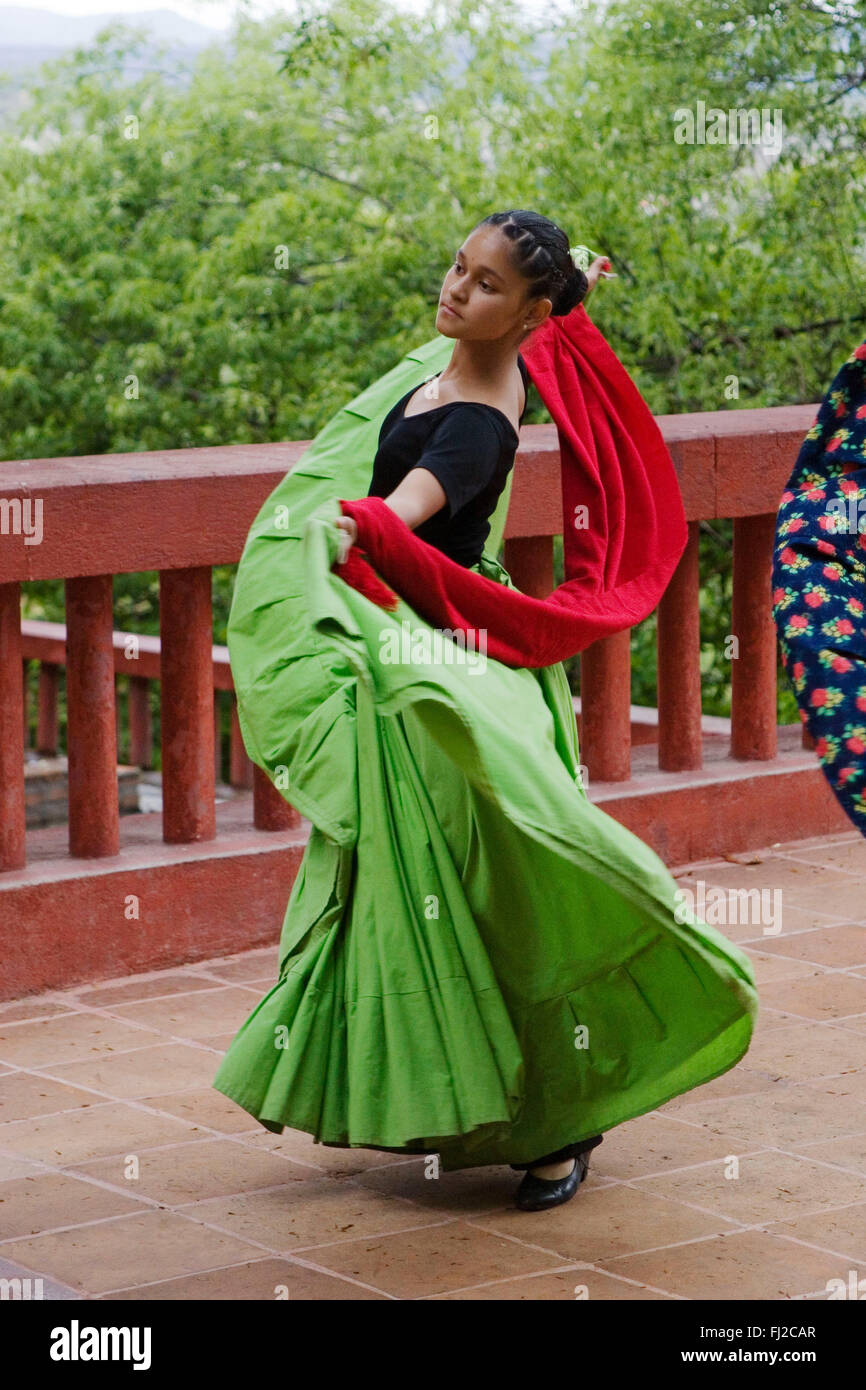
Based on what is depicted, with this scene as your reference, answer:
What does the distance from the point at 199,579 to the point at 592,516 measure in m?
1.62

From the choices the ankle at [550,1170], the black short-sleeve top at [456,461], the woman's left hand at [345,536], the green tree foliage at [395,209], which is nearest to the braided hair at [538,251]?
the black short-sleeve top at [456,461]

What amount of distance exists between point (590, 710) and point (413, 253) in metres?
7.72

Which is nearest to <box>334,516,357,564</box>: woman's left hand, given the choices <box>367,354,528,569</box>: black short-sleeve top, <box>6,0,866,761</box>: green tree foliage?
<box>367,354,528,569</box>: black short-sleeve top

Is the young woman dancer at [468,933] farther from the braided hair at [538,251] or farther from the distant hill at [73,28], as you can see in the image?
→ the distant hill at [73,28]

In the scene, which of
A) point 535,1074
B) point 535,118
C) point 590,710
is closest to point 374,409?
point 535,1074

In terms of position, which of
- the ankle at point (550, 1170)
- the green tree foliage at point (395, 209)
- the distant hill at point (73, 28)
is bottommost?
the ankle at point (550, 1170)

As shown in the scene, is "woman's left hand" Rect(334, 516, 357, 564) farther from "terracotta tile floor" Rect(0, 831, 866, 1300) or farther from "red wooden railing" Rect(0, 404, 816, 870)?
"red wooden railing" Rect(0, 404, 816, 870)

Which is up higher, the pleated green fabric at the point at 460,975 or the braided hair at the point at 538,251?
the braided hair at the point at 538,251

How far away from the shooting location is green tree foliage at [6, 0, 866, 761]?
35.3 feet

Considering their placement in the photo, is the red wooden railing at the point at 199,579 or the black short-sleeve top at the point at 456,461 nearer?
the black short-sleeve top at the point at 456,461

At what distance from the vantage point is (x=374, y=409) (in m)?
4.07

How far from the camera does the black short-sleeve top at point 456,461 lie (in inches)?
133

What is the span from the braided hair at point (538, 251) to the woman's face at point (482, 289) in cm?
2

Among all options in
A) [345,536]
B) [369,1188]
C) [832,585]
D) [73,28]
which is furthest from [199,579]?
[73,28]
